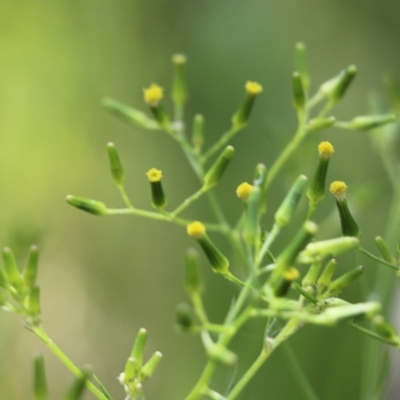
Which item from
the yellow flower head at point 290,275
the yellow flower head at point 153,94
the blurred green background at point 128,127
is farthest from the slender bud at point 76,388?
the blurred green background at point 128,127

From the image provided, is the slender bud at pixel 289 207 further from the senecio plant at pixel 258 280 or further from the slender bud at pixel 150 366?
the slender bud at pixel 150 366

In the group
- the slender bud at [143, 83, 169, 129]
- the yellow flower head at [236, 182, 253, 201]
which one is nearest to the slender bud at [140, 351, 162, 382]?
the yellow flower head at [236, 182, 253, 201]

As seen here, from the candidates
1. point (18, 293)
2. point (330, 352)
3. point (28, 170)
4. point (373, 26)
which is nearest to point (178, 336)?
point (330, 352)

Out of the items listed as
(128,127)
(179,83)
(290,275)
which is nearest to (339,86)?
(179,83)

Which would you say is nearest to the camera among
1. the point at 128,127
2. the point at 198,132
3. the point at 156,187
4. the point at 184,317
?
the point at 184,317

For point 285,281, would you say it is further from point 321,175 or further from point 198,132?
point 198,132

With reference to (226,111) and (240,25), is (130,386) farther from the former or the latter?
(240,25)

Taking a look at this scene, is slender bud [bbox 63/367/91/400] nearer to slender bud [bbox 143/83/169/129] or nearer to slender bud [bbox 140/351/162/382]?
slender bud [bbox 140/351/162/382]
